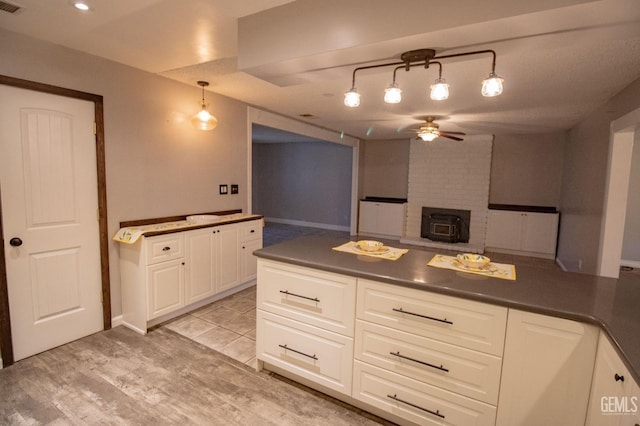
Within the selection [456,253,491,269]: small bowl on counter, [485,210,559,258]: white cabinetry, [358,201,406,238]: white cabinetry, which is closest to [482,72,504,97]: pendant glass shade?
[456,253,491,269]: small bowl on counter

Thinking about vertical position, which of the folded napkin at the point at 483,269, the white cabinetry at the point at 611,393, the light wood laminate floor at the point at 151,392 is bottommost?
the light wood laminate floor at the point at 151,392

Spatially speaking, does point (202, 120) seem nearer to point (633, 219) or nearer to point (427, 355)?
point (427, 355)

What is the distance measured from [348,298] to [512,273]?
3.23ft

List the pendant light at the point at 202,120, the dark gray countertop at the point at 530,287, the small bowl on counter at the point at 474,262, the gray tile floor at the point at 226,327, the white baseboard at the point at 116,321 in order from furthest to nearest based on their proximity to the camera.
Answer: the pendant light at the point at 202,120 < the white baseboard at the point at 116,321 < the gray tile floor at the point at 226,327 < the small bowl on counter at the point at 474,262 < the dark gray countertop at the point at 530,287

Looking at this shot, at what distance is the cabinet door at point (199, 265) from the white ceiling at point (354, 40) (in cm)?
166

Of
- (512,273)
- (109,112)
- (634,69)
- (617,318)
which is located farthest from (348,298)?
(634,69)

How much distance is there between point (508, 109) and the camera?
164 inches

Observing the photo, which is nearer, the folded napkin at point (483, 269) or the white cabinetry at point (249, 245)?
the folded napkin at point (483, 269)

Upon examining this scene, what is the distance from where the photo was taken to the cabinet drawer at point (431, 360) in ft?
5.14

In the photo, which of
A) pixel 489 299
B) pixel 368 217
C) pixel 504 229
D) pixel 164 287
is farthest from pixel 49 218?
pixel 504 229

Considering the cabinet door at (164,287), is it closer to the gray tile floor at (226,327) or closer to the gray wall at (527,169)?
the gray tile floor at (226,327)

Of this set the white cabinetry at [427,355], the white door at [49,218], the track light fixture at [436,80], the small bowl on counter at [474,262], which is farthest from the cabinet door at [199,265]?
the small bowl on counter at [474,262]

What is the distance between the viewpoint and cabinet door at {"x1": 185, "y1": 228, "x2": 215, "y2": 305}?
3186 mm

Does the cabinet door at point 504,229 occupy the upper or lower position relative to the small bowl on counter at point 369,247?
lower
